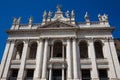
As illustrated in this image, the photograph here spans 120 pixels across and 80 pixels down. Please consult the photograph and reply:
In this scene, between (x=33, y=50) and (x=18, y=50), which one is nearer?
(x=33, y=50)

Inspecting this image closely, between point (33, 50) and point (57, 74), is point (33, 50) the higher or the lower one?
the higher one

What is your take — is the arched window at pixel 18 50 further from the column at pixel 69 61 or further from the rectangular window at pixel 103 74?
the rectangular window at pixel 103 74

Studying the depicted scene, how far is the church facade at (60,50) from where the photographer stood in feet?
83.7

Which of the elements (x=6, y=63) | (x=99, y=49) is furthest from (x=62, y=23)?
(x=6, y=63)

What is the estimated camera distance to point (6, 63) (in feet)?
89.1

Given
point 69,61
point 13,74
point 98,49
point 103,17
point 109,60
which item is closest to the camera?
point 69,61

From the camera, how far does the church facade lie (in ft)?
83.7

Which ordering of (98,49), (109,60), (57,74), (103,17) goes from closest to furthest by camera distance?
1. (109,60)
2. (57,74)
3. (98,49)
4. (103,17)

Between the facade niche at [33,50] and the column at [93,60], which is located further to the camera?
the facade niche at [33,50]

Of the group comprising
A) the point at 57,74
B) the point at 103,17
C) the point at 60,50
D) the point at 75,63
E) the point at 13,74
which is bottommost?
the point at 57,74

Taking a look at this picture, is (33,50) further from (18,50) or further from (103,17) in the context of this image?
(103,17)

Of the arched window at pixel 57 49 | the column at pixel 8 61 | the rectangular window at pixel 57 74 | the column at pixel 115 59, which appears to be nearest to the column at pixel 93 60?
the column at pixel 115 59

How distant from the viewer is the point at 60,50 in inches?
1208

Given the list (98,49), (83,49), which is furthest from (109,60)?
(83,49)
